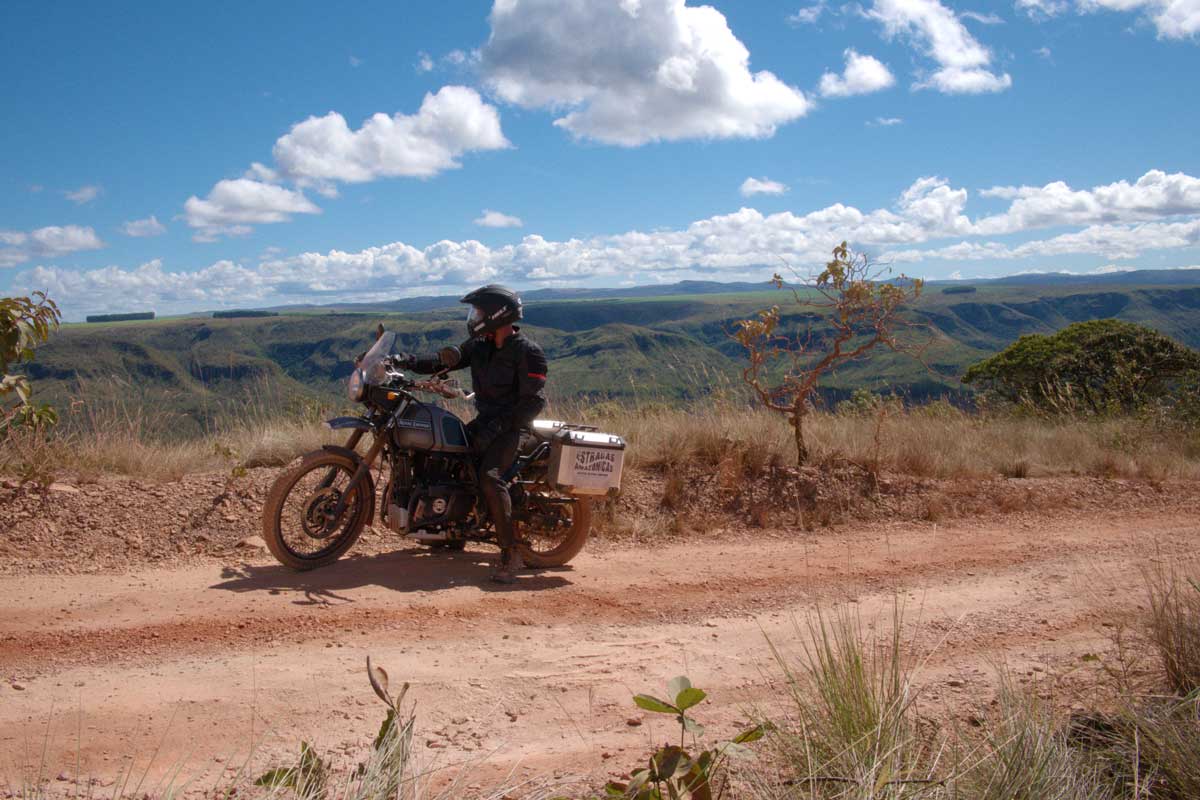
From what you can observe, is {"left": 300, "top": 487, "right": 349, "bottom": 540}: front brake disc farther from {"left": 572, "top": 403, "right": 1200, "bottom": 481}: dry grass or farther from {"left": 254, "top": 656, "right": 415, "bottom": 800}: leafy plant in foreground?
{"left": 572, "top": 403, "right": 1200, "bottom": 481}: dry grass

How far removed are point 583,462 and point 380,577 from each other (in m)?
1.68

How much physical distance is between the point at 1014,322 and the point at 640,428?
110 metres

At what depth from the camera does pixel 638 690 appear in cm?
442

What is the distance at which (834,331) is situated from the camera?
10000mm

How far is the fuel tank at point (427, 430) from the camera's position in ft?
21.1

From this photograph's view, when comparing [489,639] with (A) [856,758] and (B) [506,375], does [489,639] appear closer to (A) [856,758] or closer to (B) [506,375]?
(B) [506,375]

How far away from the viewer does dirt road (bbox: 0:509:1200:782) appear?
3867 mm

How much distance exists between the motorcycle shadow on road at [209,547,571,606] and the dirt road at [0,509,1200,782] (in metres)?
0.02

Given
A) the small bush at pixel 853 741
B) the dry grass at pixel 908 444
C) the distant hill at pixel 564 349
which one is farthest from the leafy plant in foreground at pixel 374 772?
the dry grass at pixel 908 444

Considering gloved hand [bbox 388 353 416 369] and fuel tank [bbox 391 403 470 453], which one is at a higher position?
gloved hand [bbox 388 353 416 369]

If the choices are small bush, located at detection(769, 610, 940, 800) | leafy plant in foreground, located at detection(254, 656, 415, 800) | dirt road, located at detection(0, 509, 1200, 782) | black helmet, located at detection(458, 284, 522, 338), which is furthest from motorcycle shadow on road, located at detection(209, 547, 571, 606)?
small bush, located at detection(769, 610, 940, 800)

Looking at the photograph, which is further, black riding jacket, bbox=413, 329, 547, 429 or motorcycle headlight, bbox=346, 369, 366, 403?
black riding jacket, bbox=413, 329, 547, 429

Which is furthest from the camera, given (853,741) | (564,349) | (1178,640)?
(564,349)

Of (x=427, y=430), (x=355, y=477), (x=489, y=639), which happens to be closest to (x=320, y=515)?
(x=355, y=477)
